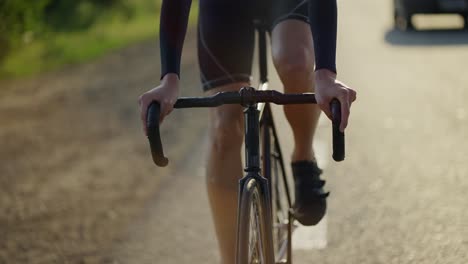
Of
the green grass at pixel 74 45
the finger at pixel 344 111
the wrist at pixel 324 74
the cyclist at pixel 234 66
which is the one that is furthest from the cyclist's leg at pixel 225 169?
the green grass at pixel 74 45

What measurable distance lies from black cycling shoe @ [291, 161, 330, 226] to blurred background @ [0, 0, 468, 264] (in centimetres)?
104

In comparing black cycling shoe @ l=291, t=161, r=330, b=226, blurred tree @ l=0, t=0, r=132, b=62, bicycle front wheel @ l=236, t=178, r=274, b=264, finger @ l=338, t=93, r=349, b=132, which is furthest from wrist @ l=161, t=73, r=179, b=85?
blurred tree @ l=0, t=0, r=132, b=62

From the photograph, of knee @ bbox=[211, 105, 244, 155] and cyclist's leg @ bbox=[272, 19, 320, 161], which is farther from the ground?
cyclist's leg @ bbox=[272, 19, 320, 161]

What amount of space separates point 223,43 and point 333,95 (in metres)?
1.05

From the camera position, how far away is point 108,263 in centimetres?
556

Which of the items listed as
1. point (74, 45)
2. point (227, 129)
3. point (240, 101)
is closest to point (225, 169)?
point (227, 129)

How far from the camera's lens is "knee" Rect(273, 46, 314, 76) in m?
3.68

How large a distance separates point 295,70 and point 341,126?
92cm

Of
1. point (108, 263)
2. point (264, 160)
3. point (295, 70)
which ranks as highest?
point (295, 70)

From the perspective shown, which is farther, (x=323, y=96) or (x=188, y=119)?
(x=188, y=119)

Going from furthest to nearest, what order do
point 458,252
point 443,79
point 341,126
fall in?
point 443,79
point 458,252
point 341,126

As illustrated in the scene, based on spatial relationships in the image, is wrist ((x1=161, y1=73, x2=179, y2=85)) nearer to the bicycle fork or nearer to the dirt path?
the bicycle fork

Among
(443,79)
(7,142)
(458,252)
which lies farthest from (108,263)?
(443,79)

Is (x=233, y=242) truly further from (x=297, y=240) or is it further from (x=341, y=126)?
(x=297, y=240)
